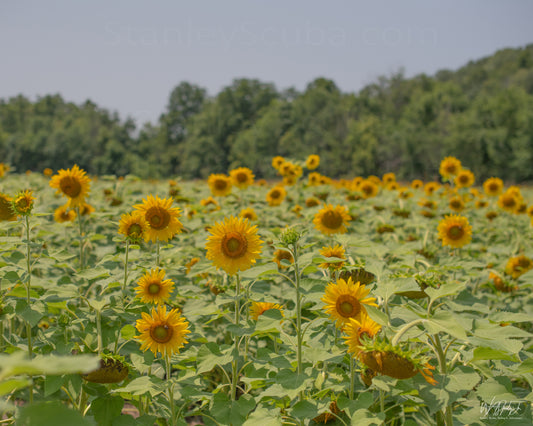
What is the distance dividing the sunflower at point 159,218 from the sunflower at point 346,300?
98cm

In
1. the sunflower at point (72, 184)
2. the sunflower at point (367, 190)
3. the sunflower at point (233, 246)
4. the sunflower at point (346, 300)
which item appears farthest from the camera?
the sunflower at point (367, 190)

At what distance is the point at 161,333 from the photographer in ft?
5.04

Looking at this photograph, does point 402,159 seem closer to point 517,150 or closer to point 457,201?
point 517,150

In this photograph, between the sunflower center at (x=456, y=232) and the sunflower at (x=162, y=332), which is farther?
the sunflower center at (x=456, y=232)

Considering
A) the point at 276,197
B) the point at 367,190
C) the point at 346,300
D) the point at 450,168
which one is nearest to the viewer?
the point at 346,300

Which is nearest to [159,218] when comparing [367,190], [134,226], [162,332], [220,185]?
[134,226]

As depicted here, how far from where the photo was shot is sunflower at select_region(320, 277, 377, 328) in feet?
4.60

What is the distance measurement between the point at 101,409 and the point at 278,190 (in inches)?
142

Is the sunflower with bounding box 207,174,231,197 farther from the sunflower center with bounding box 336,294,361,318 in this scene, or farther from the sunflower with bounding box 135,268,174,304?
the sunflower center with bounding box 336,294,361,318

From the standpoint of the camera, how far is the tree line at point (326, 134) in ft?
131

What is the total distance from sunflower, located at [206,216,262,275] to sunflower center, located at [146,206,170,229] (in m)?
0.45

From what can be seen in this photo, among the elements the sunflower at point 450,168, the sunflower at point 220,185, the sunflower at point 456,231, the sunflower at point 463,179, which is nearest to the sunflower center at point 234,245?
the sunflower at point 456,231

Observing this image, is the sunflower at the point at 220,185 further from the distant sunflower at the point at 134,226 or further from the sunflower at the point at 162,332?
the sunflower at the point at 162,332

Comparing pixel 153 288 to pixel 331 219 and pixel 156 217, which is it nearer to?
pixel 156 217
